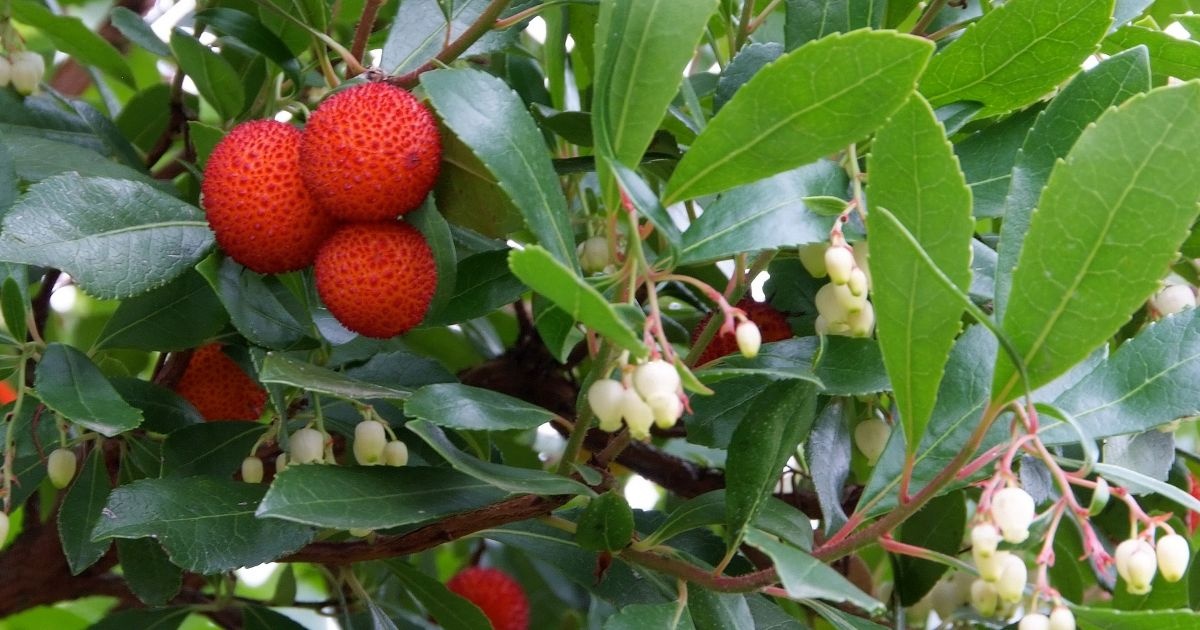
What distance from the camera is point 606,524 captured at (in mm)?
842

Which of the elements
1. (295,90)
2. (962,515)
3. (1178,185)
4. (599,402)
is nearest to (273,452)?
(295,90)

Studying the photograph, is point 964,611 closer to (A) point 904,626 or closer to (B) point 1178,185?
(A) point 904,626

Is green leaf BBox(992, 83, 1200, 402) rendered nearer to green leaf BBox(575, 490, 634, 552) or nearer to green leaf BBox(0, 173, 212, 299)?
green leaf BBox(575, 490, 634, 552)

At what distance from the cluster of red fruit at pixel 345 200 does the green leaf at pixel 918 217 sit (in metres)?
0.34

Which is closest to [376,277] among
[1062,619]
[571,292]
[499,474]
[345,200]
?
[345,200]

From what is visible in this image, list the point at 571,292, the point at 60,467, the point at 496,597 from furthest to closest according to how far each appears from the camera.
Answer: the point at 496,597 → the point at 60,467 → the point at 571,292

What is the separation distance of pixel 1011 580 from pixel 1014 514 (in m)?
0.04

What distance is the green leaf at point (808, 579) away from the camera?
2.00 feet

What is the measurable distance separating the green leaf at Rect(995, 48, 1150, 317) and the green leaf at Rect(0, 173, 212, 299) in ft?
1.86

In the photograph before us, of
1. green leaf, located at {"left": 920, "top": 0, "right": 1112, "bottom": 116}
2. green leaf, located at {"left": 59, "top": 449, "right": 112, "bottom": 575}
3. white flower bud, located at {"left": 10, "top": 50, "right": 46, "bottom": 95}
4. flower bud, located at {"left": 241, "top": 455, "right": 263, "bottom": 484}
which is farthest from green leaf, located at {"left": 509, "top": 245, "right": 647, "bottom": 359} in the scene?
white flower bud, located at {"left": 10, "top": 50, "right": 46, "bottom": 95}

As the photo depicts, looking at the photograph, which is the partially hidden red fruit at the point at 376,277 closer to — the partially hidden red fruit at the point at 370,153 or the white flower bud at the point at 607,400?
the partially hidden red fruit at the point at 370,153

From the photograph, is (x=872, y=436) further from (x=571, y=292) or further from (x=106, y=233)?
(x=106, y=233)

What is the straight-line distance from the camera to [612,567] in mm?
964

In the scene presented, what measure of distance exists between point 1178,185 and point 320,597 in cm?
142
